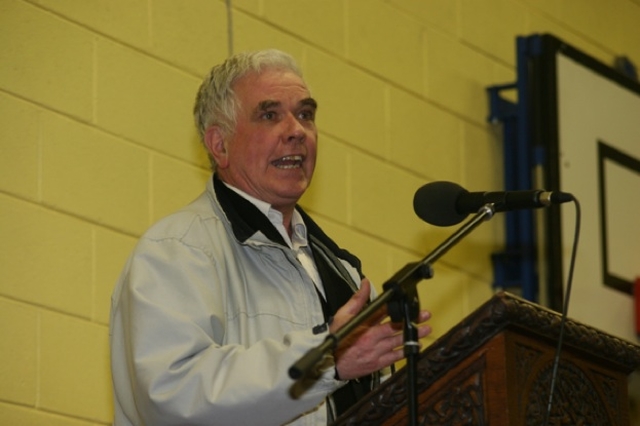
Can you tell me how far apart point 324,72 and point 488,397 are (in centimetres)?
241

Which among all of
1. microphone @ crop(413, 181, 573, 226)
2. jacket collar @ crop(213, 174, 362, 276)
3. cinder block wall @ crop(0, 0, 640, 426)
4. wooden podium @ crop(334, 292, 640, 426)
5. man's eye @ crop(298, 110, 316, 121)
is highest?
Result: cinder block wall @ crop(0, 0, 640, 426)

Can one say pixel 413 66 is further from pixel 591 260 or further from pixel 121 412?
pixel 121 412

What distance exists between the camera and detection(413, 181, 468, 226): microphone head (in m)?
2.80

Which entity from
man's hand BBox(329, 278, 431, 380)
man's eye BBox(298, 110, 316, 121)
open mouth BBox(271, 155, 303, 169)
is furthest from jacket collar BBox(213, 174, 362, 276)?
man's hand BBox(329, 278, 431, 380)

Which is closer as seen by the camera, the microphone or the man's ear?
the microphone

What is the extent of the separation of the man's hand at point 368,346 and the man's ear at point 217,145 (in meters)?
0.88

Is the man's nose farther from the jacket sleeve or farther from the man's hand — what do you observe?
the man's hand

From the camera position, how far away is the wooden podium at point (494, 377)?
243 centimetres

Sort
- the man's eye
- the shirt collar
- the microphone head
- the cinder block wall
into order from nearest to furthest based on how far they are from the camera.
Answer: the microphone head, the shirt collar, the man's eye, the cinder block wall

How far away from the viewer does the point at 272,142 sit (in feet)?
10.9

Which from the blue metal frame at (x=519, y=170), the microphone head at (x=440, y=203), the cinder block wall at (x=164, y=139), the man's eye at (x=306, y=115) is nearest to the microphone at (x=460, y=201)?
the microphone head at (x=440, y=203)

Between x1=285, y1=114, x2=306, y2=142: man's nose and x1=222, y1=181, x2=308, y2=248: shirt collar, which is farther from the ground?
x1=285, y1=114, x2=306, y2=142: man's nose

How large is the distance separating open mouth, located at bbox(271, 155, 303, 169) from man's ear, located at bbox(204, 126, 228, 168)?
15 cm

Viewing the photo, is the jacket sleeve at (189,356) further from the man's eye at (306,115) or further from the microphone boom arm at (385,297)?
the man's eye at (306,115)
